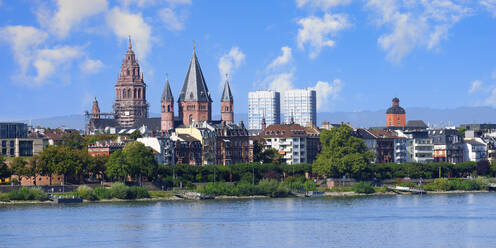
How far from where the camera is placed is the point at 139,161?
137375 mm

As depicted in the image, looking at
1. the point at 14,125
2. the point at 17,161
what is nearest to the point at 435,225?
the point at 17,161

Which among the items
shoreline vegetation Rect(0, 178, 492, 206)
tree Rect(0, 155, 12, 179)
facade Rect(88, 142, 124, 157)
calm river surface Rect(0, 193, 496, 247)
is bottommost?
calm river surface Rect(0, 193, 496, 247)

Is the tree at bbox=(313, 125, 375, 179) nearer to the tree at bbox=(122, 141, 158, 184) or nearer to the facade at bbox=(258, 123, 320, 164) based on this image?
the facade at bbox=(258, 123, 320, 164)

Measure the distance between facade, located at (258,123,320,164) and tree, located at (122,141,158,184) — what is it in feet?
158

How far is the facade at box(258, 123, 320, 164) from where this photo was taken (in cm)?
18462

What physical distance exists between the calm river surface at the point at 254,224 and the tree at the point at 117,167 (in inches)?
408

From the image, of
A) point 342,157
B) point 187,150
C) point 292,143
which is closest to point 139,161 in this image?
point 187,150

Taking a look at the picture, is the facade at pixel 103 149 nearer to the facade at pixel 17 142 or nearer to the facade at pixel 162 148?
the facade at pixel 162 148

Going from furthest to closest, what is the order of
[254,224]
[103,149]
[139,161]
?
1. [103,149]
2. [139,161]
3. [254,224]

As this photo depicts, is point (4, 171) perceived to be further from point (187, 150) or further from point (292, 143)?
point (292, 143)

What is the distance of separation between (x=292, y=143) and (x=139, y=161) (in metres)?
52.2

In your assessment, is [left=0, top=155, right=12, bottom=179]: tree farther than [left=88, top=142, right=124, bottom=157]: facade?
No

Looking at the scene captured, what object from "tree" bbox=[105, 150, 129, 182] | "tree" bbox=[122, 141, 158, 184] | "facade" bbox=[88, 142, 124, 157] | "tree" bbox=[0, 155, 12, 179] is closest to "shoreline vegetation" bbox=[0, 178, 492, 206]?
"tree" bbox=[122, 141, 158, 184]

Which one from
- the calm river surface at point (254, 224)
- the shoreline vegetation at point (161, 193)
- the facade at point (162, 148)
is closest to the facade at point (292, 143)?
the facade at point (162, 148)
